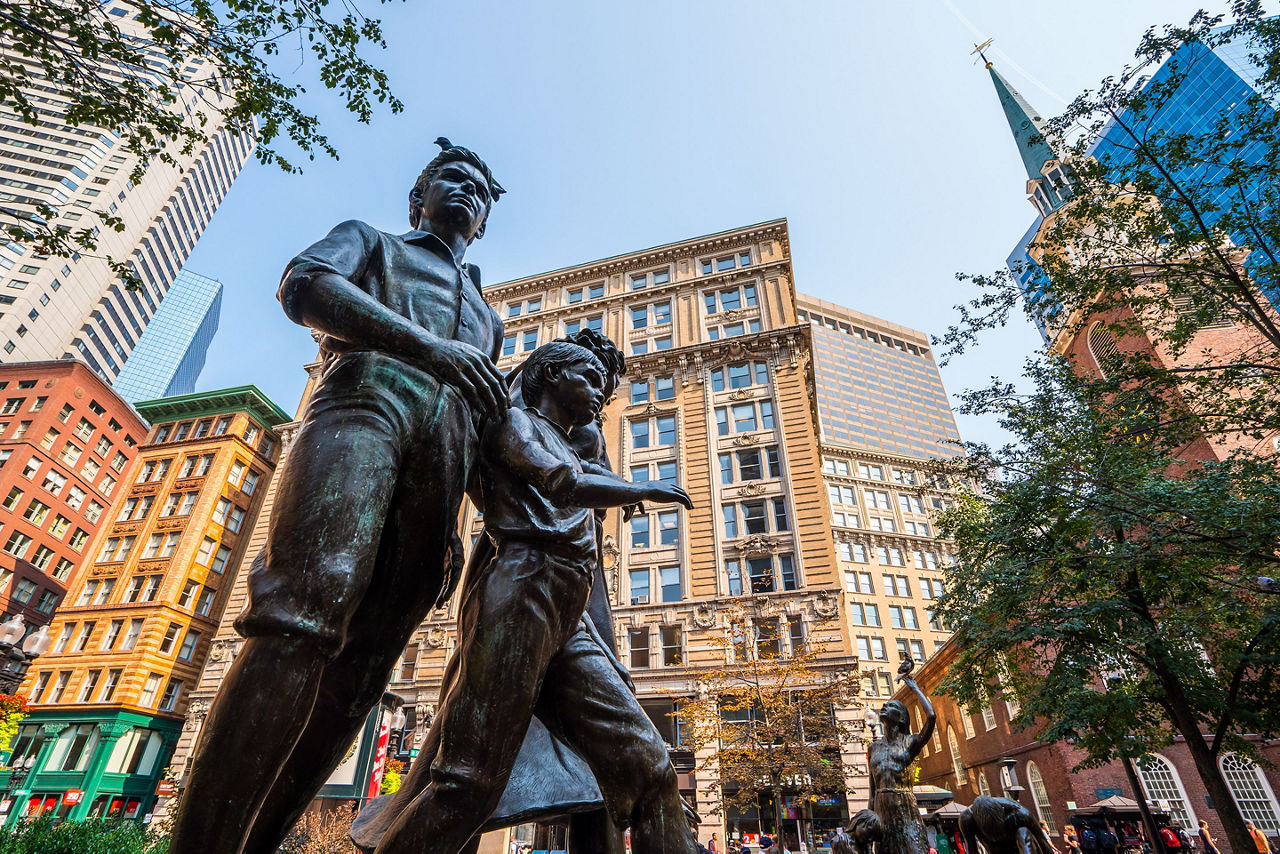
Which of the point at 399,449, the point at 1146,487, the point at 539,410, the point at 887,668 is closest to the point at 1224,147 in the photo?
the point at 1146,487

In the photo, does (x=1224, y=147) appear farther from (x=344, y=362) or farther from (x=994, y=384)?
(x=344, y=362)

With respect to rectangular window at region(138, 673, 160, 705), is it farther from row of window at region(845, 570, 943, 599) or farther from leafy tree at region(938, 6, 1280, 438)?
row of window at region(845, 570, 943, 599)

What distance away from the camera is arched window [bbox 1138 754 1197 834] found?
920 inches

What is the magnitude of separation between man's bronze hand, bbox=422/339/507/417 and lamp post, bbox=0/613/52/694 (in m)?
14.5

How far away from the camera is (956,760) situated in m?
39.7

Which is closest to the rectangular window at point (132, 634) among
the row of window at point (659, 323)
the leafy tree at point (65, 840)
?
the row of window at point (659, 323)

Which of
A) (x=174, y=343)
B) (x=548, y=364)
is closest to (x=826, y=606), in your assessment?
(x=548, y=364)

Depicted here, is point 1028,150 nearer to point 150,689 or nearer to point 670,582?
point 670,582

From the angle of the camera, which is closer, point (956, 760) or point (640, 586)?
point (640, 586)

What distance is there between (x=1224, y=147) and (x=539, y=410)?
1442 centimetres

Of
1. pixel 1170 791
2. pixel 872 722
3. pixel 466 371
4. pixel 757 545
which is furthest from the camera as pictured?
pixel 757 545

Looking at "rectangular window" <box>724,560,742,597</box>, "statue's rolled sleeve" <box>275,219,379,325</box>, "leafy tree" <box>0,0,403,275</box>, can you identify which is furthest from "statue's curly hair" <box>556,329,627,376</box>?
"rectangular window" <box>724,560,742,597</box>

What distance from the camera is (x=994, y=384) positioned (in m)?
16.7

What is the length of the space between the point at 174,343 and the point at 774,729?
17252 cm
